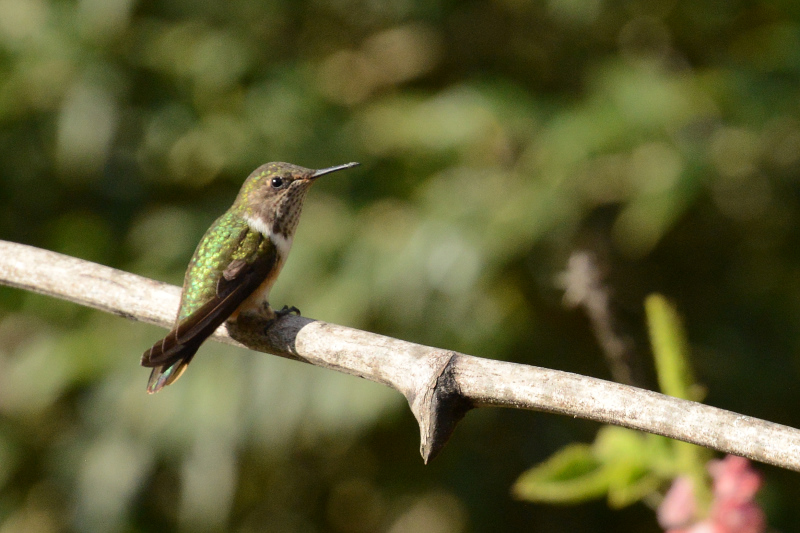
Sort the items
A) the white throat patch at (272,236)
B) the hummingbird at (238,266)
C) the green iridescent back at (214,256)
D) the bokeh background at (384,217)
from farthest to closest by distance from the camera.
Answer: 1. the bokeh background at (384,217)
2. the white throat patch at (272,236)
3. the green iridescent back at (214,256)
4. the hummingbird at (238,266)

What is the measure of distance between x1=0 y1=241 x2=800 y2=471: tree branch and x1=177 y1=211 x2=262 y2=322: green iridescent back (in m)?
0.31

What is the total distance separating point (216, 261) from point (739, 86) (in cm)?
294

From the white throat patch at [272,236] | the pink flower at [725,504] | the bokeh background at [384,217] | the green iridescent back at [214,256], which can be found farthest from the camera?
the bokeh background at [384,217]

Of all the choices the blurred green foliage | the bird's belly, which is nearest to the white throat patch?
the bird's belly

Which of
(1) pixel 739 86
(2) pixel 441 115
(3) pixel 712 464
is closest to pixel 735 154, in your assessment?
(1) pixel 739 86

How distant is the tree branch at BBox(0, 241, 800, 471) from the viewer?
1.78 m

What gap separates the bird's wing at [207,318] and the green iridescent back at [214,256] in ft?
0.19

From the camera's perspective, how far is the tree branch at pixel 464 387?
1783 mm

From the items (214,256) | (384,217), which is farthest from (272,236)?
(384,217)

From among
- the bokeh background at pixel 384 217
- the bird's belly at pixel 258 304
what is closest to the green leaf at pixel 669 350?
the bird's belly at pixel 258 304

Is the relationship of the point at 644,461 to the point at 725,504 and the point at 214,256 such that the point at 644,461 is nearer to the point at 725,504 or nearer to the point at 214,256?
the point at 725,504

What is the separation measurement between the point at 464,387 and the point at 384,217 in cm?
341

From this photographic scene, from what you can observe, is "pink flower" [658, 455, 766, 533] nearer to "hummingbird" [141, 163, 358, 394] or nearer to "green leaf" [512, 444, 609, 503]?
"green leaf" [512, 444, 609, 503]

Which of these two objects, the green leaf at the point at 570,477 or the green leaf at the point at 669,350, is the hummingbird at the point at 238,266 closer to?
the green leaf at the point at 570,477
